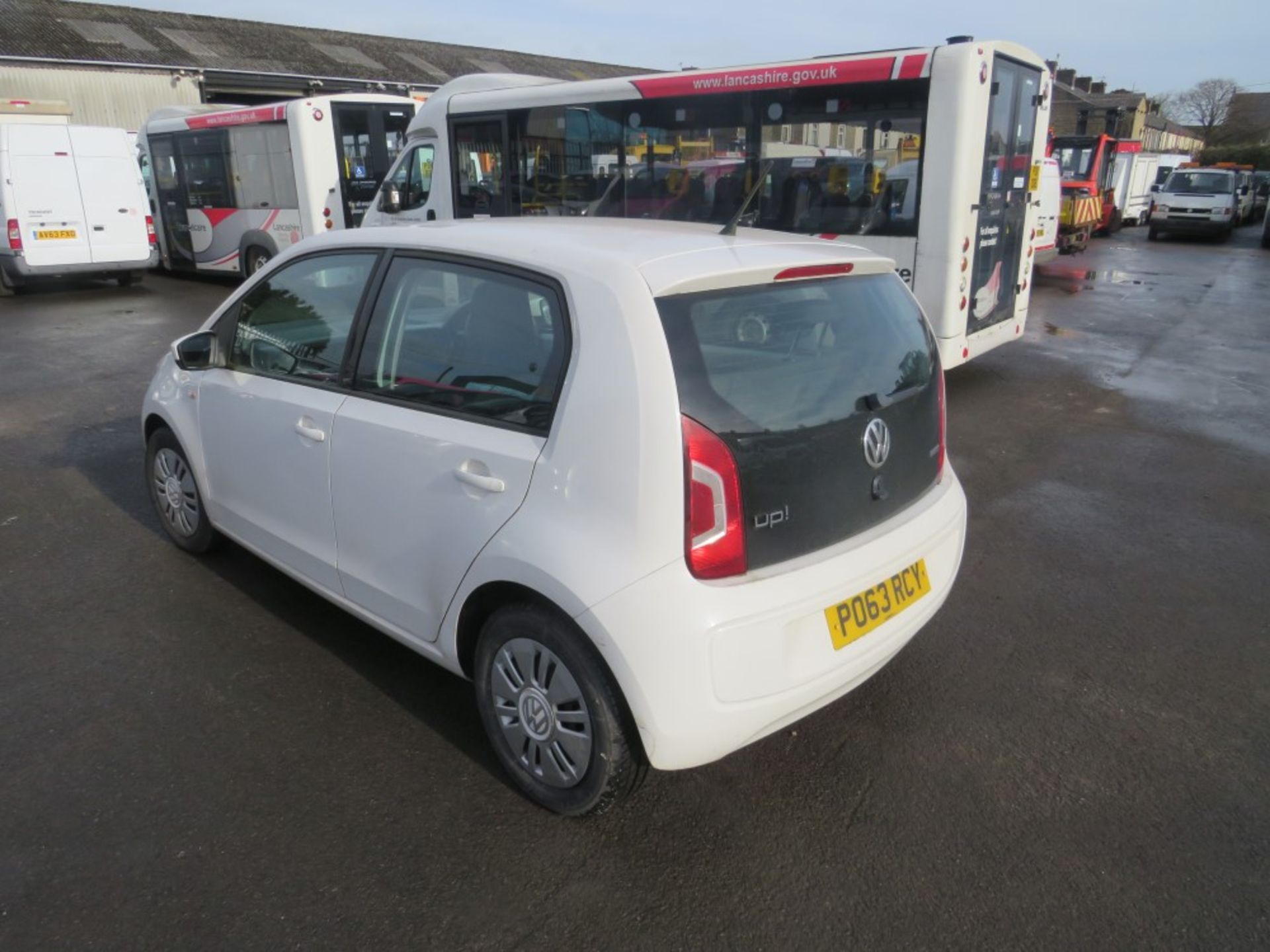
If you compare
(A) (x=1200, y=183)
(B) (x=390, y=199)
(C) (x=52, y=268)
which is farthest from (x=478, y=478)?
(A) (x=1200, y=183)

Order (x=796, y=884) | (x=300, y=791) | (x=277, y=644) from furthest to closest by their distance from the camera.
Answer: (x=277, y=644), (x=300, y=791), (x=796, y=884)

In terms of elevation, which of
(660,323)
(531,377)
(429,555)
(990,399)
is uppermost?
(660,323)

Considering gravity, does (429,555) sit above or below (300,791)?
above

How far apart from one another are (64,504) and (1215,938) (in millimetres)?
5820

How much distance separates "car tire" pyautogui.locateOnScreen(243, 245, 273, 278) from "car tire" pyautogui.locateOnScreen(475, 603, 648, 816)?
1447 centimetres

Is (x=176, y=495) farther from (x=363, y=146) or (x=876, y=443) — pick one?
(x=363, y=146)

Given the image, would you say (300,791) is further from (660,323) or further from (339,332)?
(660,323)

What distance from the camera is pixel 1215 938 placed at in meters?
2.31

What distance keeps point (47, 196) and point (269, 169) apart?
3.31 m

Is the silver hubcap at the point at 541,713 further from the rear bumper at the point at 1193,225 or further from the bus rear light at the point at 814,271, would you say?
the rear bumper at the point at 1193,225

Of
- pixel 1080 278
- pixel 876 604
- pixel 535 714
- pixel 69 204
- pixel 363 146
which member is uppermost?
pixel 363 146

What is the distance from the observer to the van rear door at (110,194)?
47.5 feet

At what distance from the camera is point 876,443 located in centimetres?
280

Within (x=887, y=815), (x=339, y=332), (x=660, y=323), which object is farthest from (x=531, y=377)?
(x=887, y=815)
